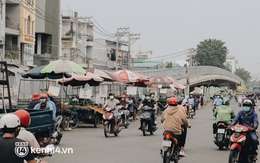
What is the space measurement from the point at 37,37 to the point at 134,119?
2447 cm

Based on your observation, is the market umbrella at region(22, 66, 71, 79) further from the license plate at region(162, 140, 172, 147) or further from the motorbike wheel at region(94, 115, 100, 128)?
the license plate at region(162, 140, 172, 147)

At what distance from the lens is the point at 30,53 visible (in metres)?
46.1

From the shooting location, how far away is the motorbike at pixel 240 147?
414 inches

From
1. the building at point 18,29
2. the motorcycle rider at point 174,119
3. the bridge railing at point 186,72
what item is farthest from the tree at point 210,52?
the motorcycle rider at point 174,119

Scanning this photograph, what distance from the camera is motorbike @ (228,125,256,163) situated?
10.5m

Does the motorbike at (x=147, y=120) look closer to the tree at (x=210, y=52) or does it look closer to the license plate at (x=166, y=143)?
the license plate at (x=166, y=143)

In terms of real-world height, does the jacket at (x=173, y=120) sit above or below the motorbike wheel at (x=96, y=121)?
above

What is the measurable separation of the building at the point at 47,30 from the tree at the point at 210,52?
53.1 meters

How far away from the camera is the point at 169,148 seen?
11.3 meters

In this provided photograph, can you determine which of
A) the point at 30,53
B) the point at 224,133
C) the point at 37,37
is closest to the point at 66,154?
the point at 224,133

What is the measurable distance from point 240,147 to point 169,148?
1545mm

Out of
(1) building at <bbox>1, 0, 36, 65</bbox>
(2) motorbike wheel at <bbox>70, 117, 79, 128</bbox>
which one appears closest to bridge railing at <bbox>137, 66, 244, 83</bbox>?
(1) building at <bbox>1, 0, 36, 65</bbox>

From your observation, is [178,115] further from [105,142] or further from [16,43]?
[16,43]

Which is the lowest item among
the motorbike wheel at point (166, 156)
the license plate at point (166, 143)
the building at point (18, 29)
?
the motorbike wheel at point (166, 156)
